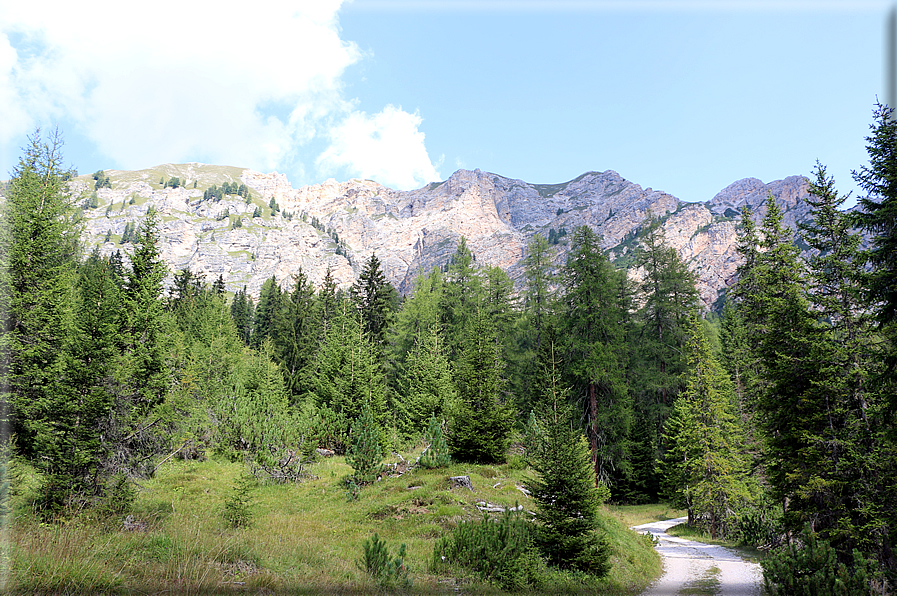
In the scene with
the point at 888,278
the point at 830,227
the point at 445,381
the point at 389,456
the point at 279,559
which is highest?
the point at 830,227

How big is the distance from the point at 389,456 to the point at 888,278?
21.7m

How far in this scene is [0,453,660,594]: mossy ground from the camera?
5.45 meters

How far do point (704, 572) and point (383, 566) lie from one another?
12.6 m

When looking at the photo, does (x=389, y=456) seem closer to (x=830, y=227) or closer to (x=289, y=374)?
(x=830, y=227)

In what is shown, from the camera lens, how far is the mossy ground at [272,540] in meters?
5.45

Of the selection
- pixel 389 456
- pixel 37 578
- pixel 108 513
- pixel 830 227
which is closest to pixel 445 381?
pixel 389 456

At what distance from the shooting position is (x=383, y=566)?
7.42m

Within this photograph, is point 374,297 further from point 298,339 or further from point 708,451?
point 708,451

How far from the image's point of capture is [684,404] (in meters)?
24.8

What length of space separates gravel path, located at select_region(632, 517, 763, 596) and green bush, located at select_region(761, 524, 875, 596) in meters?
1.49

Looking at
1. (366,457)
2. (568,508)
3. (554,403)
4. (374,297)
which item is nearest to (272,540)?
(366,457)

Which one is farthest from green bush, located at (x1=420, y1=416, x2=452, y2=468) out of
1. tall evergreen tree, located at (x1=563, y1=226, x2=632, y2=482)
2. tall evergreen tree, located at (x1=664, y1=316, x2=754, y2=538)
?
tall evergreen tree, located at (x1=664, y1=316, x2=754, y2=538)

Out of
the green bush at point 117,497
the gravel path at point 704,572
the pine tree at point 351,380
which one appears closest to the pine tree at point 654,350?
the gravel path at point 704,572

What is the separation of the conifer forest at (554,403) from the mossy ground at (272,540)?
393 mm
